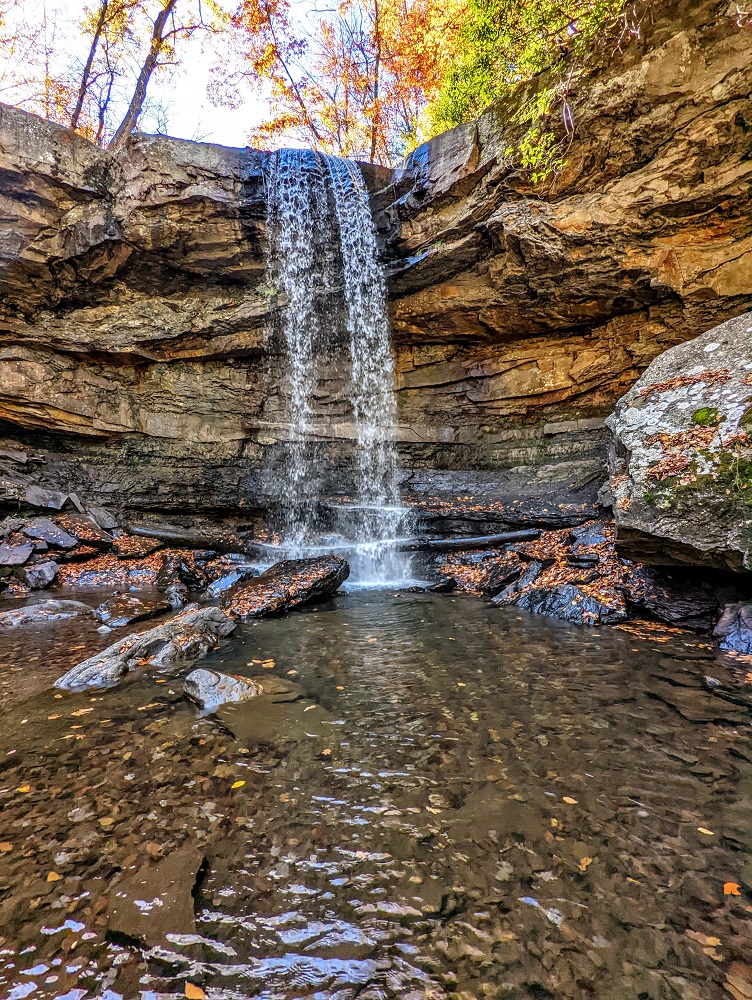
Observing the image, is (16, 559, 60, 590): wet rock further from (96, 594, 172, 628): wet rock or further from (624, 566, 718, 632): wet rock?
(624, 566, 718, 632): wet rock

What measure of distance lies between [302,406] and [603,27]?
357 inches

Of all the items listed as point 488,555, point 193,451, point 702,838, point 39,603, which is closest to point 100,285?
point 193,451

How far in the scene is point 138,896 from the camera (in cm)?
176

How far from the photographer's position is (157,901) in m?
1.73

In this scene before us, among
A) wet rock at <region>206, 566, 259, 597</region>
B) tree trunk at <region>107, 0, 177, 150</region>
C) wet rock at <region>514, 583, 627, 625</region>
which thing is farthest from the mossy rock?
tree trunk at <region>107, 0, 177, 150</region>

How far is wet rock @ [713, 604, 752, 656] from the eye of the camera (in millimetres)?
4258

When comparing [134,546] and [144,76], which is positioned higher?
[144,76]

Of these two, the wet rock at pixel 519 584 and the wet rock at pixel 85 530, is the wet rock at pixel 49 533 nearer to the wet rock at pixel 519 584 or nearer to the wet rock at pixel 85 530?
the wet rock at pixel 85 530

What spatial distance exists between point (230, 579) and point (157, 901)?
7.51m

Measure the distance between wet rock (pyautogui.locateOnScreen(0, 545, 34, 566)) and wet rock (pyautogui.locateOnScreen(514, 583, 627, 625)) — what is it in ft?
29.4

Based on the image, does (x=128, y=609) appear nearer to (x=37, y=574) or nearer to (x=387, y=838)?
(x=37, y=574)

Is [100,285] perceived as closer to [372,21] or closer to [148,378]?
[148,378]

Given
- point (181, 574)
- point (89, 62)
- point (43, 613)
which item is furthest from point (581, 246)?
point (89, 62)

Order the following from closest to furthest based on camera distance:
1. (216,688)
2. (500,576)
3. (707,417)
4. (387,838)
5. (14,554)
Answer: (387,838), (216,688), (707,417), (500,576), (14,554)
